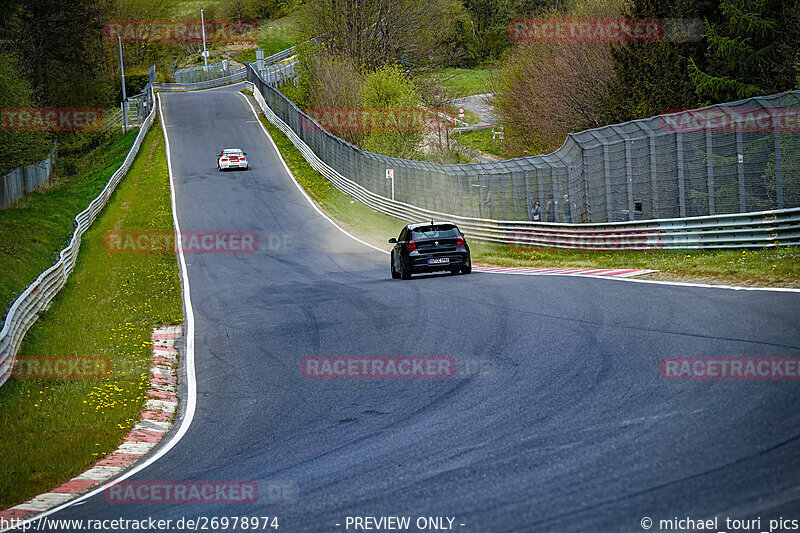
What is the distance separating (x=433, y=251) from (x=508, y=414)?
43.8ft

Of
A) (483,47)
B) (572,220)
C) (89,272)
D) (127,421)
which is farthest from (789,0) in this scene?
(483,47)

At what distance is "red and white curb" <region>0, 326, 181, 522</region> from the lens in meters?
7.98

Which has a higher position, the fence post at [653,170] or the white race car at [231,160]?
the white race car at [231,160]

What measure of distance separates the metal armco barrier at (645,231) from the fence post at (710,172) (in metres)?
0.28

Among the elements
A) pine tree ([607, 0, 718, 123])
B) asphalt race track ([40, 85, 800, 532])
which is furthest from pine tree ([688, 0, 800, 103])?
asphalt race track ([40, 85, 800, 532])

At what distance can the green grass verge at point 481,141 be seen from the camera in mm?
62619

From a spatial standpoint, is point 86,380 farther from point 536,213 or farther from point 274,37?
point 274,37

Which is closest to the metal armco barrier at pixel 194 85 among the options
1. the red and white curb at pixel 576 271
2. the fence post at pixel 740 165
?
the red and white curb at pixel 576 271

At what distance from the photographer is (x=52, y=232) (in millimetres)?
34719

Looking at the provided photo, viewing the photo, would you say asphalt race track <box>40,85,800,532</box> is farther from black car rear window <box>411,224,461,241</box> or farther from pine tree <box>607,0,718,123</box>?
pine tree <box>607,0,718,123</box>

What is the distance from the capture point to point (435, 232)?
21.6 metres

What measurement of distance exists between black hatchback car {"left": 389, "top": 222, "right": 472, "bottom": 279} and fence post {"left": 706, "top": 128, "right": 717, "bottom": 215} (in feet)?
19.3

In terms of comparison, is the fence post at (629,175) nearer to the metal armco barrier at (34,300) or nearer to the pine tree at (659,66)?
the pine tree at (659,66)

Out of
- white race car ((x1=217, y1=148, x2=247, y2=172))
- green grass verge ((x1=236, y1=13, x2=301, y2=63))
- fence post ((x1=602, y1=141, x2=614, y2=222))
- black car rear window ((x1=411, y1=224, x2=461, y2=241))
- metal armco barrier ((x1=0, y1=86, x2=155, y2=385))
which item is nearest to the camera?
metal armco barrier ((x1=0, y1=86, x2=155, y2=385))
